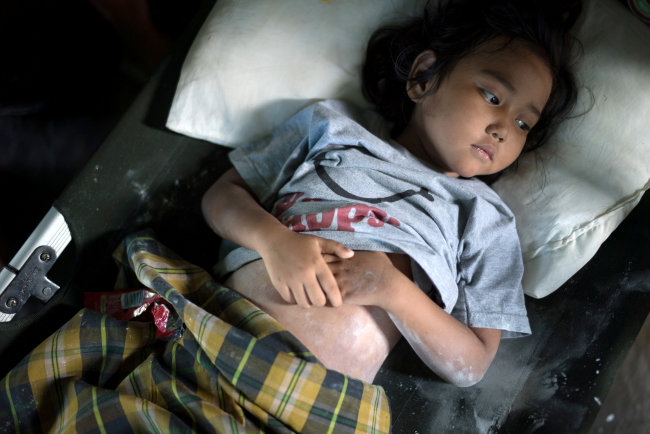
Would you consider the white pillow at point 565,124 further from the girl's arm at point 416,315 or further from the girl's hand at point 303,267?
the girl's hand at point 303,267

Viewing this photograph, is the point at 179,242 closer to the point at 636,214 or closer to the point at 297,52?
the point at 297,52

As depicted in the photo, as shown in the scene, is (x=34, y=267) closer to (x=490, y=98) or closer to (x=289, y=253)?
(x=289, y=253)

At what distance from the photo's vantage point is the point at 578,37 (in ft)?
3.48

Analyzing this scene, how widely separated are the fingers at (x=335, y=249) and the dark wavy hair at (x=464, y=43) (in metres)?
0.35

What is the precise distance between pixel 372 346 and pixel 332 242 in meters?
0.20

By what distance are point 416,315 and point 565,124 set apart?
46cm

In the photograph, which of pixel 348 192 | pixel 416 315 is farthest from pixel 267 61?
pixel 416 315

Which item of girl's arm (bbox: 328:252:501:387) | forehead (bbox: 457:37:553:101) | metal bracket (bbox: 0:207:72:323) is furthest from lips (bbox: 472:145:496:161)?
metal bracket (bbox: 0:207:72:323)

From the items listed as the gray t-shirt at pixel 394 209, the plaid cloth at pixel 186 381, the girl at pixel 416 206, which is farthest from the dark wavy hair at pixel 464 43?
the plaid cloth at pixel 186 381

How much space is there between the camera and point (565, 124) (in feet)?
3.46

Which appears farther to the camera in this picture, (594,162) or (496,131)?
(594,162)

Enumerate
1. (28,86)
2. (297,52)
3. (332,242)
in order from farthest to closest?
(28,86) → (297,52) → (332,242)

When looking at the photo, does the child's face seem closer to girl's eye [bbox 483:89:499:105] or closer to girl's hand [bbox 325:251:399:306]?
girl's eye [bbox 483:89:499:105]

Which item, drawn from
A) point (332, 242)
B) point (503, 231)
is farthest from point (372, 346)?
point (503, 231)
